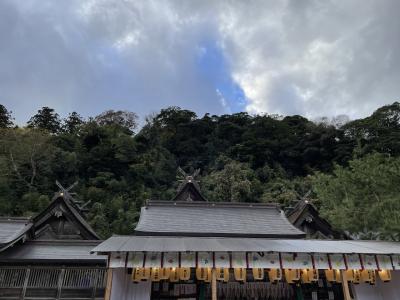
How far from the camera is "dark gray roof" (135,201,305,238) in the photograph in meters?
14.6

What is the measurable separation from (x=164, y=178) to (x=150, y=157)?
4270 millimetres

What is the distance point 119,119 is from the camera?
5522cm

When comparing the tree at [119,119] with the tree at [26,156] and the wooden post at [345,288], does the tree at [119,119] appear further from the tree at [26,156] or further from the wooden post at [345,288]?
the wooden post at [345,288]

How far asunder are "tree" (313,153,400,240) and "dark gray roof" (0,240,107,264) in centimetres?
1248

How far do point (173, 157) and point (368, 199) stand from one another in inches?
1357

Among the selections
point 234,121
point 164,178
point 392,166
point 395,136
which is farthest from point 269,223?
point 234,121

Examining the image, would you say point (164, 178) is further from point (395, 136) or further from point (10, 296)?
point (395, 136)

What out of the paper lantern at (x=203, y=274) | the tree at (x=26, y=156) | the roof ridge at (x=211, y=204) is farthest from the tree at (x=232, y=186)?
the paper lantern at (x=203, y=274)

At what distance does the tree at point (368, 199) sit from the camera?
42.7ft

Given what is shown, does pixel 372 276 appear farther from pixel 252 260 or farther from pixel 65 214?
pixel 65 214

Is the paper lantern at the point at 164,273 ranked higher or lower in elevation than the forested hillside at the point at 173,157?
lower

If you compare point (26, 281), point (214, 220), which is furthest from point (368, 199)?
point (26, 281)

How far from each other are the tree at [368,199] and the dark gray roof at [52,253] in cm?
1248

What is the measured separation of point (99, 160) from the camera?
137 feet
